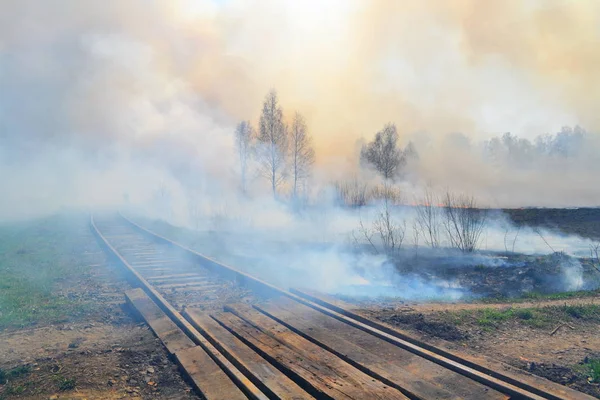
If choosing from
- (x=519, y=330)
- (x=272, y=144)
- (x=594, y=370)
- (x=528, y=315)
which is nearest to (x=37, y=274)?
→ (x=519, y=330)

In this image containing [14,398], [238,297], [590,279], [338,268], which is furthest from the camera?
[338,268]

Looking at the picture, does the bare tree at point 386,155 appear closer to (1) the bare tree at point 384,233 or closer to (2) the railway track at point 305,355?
(1) the bare tree at point 384,233

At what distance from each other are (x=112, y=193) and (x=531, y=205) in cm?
3708

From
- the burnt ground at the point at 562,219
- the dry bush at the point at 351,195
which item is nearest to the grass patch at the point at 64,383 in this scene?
the dry bush at the point at 351,195

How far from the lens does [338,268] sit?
34.0 feet

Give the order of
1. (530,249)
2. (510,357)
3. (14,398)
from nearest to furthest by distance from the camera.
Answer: (14,398) < (510,357) < (530,249)

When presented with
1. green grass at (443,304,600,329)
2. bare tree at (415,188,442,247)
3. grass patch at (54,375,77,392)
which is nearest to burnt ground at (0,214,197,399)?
grass patch at (54,375,77,392)

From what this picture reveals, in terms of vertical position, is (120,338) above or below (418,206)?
below

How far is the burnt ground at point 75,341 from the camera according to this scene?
400 cm

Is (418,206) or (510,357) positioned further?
(418,206)

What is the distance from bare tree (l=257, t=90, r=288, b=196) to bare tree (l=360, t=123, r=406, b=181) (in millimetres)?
6173

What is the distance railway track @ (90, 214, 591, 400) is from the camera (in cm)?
379

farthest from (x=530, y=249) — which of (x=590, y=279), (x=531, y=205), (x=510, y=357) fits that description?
(x=531, y=205)

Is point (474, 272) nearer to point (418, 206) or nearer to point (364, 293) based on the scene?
point (364, 293)
